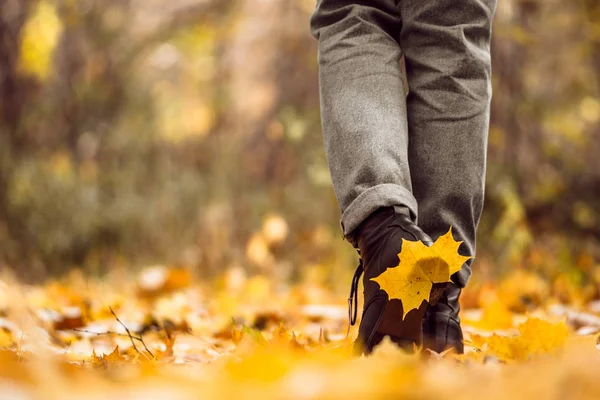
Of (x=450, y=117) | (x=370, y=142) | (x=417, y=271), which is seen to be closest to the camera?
(x=417, y=271)

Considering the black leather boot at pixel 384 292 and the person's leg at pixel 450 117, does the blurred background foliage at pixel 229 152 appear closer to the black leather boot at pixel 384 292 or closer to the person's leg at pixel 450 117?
the person's leg at pixel 450 117

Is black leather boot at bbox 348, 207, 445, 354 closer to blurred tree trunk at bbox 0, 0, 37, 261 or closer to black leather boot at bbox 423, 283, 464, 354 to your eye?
black leather boot at bbox 423, 283, 464, 354

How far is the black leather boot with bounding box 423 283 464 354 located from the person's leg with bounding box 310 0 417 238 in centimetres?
19

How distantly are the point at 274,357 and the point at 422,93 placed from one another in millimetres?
773

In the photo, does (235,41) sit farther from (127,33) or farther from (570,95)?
(570,95)

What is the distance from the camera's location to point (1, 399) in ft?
1.66

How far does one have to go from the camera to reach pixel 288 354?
0.62 meters

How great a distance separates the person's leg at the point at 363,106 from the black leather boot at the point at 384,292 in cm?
3

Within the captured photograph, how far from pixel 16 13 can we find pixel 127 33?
1083 millimetres

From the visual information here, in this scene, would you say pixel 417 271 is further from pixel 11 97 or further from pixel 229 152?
pixel 229 152

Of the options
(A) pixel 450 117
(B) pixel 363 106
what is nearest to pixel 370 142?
(B) pixel 363 106

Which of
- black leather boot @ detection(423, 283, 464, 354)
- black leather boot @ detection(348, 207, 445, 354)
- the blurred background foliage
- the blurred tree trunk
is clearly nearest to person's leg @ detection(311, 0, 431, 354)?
black leather boot @ detection(348, 207, 445, 354)

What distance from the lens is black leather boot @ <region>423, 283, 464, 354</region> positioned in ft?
3.60

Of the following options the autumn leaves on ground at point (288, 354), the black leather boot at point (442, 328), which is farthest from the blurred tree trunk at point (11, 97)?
the black leather boot at point (442, 328)
